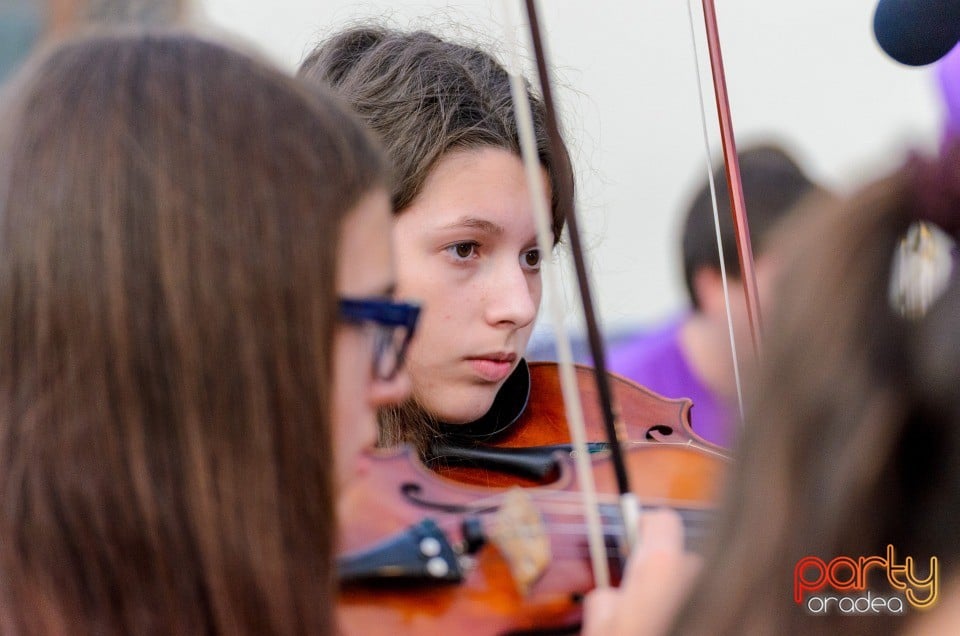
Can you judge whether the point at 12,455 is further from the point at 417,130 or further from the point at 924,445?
the point at 417,130

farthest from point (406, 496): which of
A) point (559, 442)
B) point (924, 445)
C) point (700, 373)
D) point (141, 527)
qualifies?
point (700, 373)

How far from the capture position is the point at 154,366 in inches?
27.6

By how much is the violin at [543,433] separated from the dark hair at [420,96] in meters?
0.21

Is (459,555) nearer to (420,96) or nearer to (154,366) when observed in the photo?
Answer: (154,366)

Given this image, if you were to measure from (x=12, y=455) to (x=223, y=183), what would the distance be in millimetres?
212

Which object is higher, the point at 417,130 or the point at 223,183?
the point at 417,130

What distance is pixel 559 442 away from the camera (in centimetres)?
133

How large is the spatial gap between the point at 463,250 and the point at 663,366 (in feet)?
4.67

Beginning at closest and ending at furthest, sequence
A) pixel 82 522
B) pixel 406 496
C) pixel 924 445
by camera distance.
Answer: pixel 924 445, pixel 82 522, pixel 406 496

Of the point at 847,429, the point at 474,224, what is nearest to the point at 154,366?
the point at 847,429

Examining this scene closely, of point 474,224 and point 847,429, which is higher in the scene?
point 474,224

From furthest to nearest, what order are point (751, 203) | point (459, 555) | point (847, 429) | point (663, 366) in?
point (663, 366), point (751, 203), point (459, 555), point (847, 429)

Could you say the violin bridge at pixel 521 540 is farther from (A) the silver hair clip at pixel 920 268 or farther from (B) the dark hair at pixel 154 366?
(A) the silver hair clip at pixel 920 268

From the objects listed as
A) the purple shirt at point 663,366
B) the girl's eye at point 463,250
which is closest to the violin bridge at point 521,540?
the girl's eye at point 463,250
